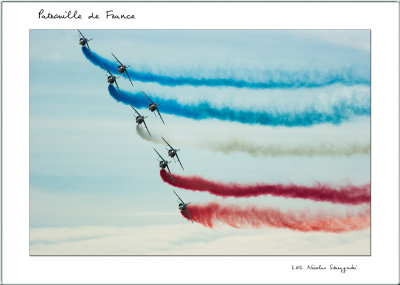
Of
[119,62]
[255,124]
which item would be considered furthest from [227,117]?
[119,62]

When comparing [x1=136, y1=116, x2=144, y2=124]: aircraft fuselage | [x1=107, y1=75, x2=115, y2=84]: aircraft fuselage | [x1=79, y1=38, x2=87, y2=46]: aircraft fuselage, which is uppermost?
[x1=79, y1=38, x2=87, y2=46]: aircraft fuselage

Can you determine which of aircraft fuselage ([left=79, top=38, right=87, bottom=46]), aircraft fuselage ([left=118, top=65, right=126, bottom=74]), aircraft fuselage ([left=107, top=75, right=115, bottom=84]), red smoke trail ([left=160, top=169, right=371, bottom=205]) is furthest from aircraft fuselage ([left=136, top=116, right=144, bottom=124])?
aircraft fuselage ([left=79, top=38, right=87, bottom=46])

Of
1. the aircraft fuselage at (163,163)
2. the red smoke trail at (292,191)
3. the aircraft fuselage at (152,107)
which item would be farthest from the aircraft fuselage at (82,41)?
the red smoke trail at (292,191)

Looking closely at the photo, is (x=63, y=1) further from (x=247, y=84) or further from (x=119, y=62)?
(x=247, y=84)

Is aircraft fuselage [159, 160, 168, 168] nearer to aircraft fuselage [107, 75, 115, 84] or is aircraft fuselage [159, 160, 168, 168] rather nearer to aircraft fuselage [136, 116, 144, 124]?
aircraft fuselage [136, 116, 144, 124]

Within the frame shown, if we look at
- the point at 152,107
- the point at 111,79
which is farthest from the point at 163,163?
the point at 111,79

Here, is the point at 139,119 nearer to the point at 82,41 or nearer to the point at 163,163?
the point at 163,163
